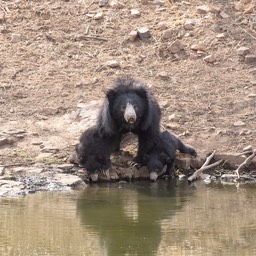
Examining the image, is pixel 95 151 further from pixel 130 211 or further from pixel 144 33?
pixel 144 33

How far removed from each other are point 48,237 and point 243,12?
21.6 ft

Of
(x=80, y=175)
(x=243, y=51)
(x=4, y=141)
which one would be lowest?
Result: (x=80, y=175)

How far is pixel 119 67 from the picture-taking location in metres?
12.9

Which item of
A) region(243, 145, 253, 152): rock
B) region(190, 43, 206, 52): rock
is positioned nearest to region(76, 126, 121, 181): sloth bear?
region(243, 145, 253, 152): rock

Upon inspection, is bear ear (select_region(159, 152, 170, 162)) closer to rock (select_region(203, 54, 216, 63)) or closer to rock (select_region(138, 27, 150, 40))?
rock (select_region(203, 54, 216, 63))

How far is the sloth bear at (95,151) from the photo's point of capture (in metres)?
10.4

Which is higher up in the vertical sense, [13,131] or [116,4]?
[116,4]

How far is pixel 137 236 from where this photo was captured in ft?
26.7

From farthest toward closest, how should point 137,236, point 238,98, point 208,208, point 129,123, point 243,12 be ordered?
point 243,12 → point 238,98 → point 129,123 → point 208,208 → point 137,236

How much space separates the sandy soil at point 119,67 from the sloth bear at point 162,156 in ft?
1.56

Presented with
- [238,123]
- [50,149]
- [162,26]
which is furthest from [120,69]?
[50,149]

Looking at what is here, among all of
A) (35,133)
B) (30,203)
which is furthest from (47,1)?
(30,203)

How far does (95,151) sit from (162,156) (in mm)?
759

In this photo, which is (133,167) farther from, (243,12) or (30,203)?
(243,12)
